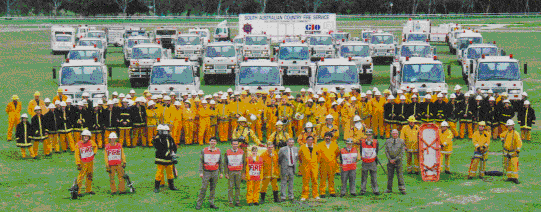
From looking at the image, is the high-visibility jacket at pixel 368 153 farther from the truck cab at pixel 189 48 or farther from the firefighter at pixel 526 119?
the truck cab at pixel 189 48

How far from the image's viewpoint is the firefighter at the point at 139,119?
19859mm

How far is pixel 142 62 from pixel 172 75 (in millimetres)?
6371

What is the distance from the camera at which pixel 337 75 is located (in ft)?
85.3

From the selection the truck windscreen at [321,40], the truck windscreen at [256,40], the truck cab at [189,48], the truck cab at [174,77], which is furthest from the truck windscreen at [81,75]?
the truck windscreen at [321,40]

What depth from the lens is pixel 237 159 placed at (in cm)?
1393

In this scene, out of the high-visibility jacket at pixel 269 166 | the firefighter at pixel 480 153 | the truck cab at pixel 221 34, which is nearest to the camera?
the high-visibility jacket at pixel 269 166

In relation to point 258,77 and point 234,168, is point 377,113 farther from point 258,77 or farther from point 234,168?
point 234,168

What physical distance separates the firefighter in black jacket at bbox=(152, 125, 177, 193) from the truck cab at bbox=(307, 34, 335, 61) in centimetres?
2542

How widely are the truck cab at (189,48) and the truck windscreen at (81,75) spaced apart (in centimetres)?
1471

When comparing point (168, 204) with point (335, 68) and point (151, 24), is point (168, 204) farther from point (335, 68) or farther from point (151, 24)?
point (151, 24)

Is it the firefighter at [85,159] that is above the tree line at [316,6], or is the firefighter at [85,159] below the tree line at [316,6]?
below

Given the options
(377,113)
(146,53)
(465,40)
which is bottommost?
(377,113)

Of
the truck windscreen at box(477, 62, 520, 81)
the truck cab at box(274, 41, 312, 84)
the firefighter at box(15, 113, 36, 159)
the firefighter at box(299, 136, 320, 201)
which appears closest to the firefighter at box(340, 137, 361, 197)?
the firefighter at box(299, 136, 320, 201)

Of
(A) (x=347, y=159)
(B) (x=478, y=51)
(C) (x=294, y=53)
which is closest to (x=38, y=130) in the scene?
(A) (x=347, y=159)
